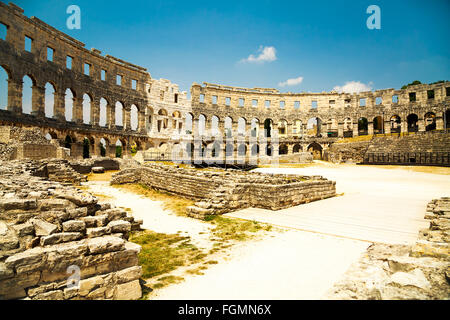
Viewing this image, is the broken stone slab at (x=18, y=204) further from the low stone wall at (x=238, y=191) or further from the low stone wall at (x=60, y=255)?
the low stone wall at (x=238, y=191)

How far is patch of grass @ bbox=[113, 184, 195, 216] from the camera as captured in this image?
37.6ft

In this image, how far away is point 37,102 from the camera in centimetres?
2647

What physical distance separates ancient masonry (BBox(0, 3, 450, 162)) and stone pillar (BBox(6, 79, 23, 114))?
7 cm

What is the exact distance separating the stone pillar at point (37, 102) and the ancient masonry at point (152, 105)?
0.02 meters

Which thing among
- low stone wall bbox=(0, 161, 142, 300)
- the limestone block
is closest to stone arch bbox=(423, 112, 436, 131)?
the limestone block

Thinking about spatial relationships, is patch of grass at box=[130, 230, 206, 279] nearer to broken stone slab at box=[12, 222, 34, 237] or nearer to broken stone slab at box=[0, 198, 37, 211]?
broken stone slab at box=[12, 222, 34, 237]

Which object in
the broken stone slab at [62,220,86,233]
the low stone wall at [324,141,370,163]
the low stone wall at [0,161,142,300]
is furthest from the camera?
the low stone wall at [324,141,370,163]

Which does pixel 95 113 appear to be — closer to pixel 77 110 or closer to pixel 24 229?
pixel 77 110

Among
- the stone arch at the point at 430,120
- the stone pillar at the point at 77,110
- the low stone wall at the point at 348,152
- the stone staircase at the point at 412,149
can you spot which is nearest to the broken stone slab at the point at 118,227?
the stone pillar at the point at 77,110

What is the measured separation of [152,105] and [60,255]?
3821cm

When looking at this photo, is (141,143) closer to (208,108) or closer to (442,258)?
(208,108)

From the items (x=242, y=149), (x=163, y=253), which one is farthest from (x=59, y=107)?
(x=163, y=253)
